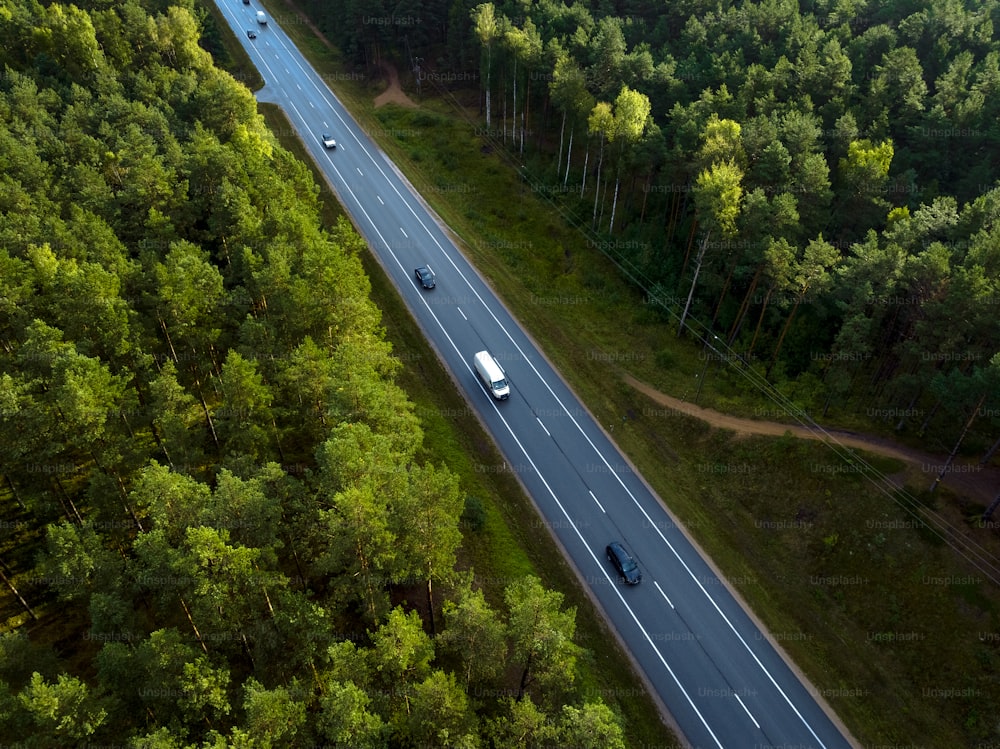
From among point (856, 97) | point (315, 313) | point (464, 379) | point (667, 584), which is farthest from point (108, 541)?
point (856, 97)

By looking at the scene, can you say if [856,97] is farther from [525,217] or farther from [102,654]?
[102,654]

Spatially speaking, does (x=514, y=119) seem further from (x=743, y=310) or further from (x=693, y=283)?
(x=743, y=310)

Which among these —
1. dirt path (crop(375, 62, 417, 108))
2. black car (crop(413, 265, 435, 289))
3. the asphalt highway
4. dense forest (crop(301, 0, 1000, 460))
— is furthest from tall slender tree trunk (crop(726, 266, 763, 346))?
dirt path (crop(375, 62, 417, 108))

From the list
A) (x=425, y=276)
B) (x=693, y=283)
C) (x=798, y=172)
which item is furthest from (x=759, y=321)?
(x=425, y=276)

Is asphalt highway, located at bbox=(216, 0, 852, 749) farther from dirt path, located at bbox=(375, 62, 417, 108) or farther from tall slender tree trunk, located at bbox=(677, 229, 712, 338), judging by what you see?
dirt path, located at bbox=(375, 62, 417, 108)

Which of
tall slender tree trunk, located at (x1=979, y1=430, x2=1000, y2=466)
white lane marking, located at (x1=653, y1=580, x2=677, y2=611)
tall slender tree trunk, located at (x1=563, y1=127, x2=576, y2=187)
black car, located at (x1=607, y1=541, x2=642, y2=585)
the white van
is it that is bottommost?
white lane marking, located at (x1=653, y1=580, x2=677, y2=611)
